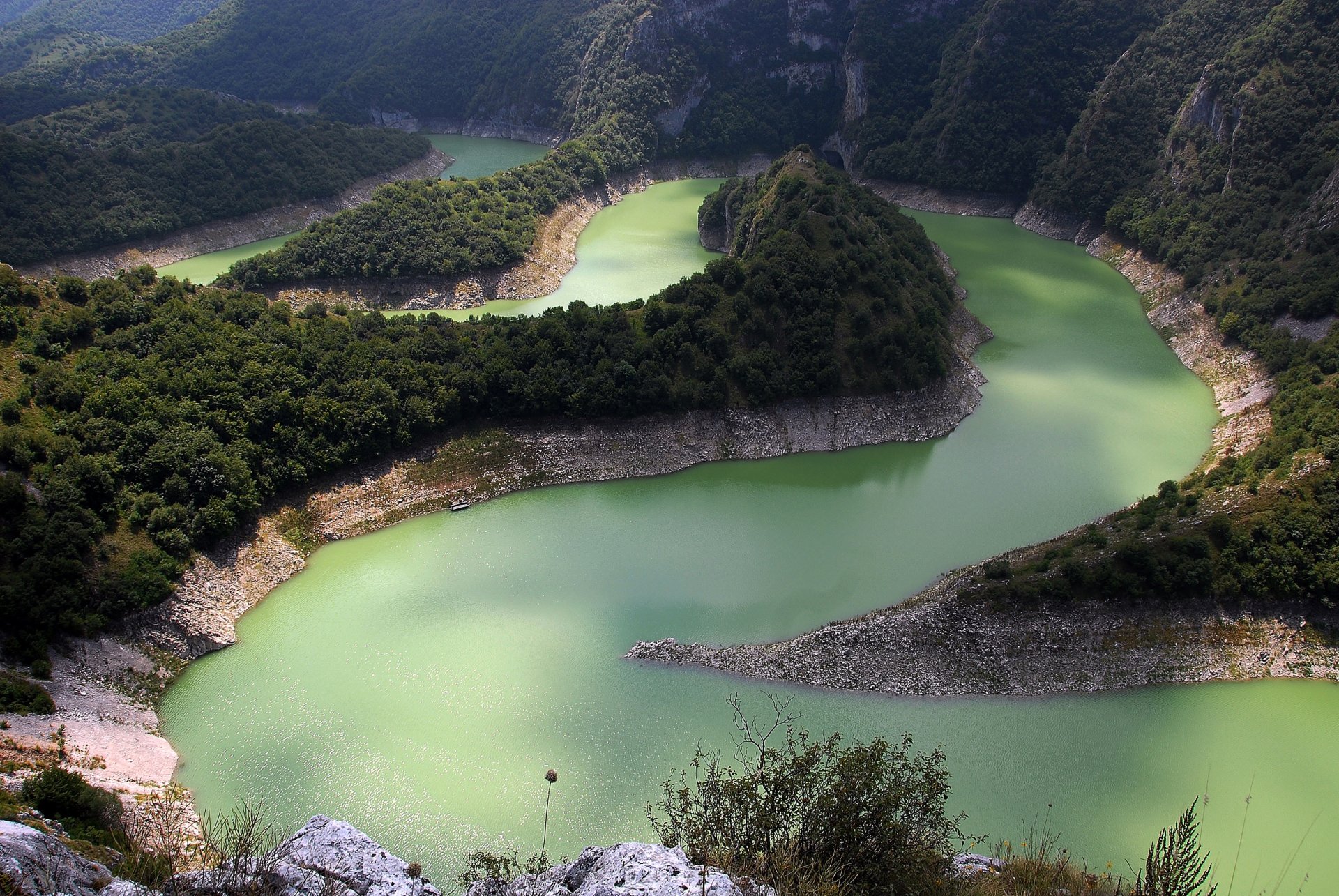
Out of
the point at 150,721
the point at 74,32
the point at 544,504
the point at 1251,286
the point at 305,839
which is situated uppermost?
the point at 74,32

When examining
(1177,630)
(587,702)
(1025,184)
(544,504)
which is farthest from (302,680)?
(1025,184)

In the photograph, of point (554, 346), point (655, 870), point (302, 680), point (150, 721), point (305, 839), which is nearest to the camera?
point (655, 870)

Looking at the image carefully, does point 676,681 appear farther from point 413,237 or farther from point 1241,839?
point 413,237

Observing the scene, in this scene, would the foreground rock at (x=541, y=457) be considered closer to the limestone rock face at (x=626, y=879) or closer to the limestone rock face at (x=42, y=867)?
the limestone rock face at (x=42, y=867)

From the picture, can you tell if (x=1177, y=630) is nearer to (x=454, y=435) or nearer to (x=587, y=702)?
(x=587, y=702)

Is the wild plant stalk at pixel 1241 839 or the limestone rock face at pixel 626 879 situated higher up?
the limestone rock face at pixel 626 879

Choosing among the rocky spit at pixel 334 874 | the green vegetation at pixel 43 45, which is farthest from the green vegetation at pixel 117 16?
the rocky spit at pixel 334 874
